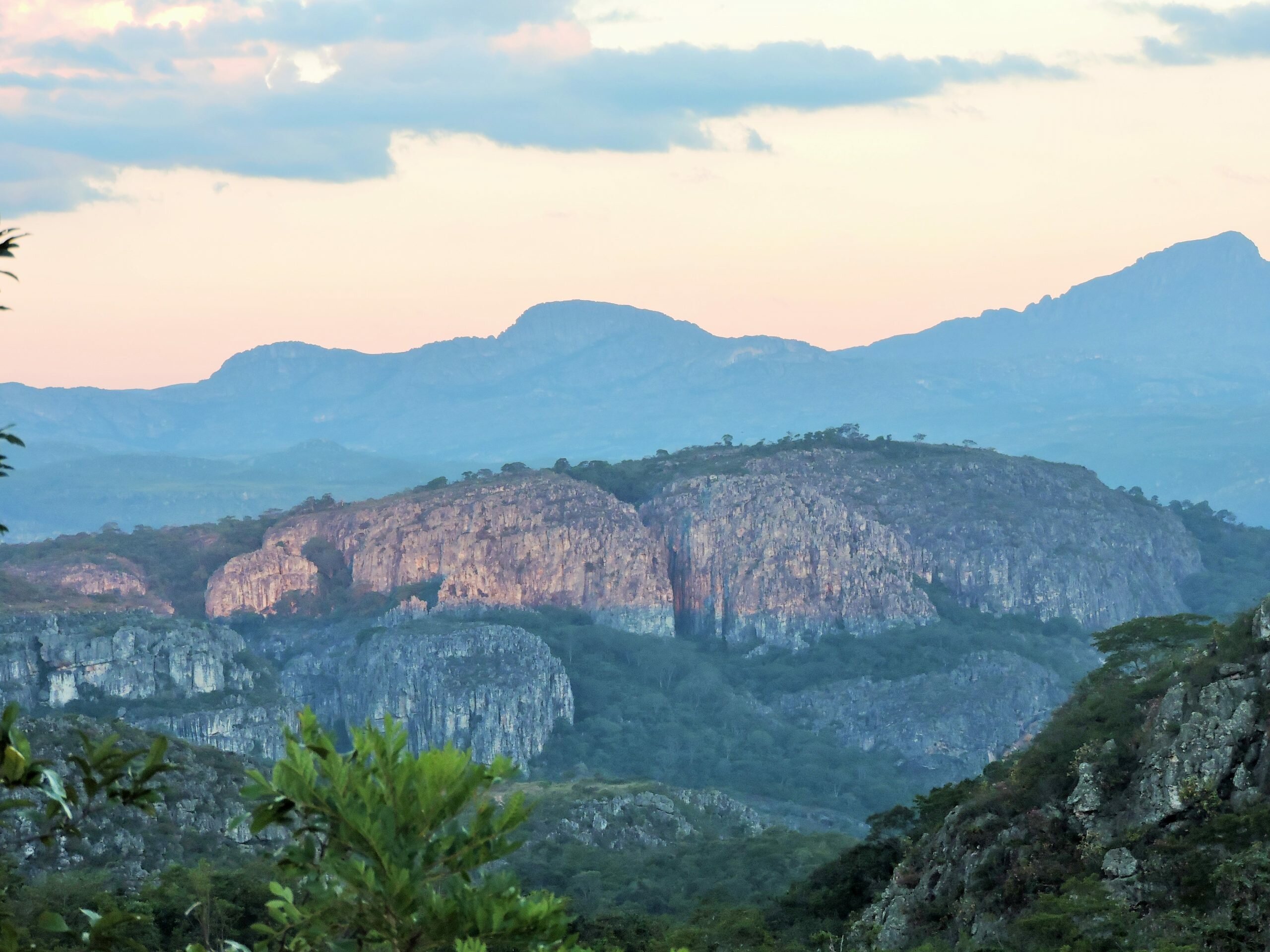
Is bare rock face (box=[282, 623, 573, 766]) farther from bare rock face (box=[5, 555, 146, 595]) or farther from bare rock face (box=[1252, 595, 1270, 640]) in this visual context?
bare rock face (box=[1252, 595, 1270, 640])

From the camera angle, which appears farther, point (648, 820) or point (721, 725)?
point (721, 725)

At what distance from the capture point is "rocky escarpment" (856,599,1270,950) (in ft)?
132

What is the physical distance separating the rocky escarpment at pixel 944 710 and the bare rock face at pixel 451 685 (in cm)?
3215

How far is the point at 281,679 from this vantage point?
599ft

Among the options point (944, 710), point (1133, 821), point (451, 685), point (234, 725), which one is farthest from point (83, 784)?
point (944, 710)

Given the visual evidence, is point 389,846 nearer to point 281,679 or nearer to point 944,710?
point 281,679

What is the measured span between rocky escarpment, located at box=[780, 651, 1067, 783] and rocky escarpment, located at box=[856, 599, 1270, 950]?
392 ft

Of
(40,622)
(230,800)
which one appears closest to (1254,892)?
(230,800)

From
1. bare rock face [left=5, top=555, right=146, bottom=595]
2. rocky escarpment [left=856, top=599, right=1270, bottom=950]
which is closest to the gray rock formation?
bare rock face [left=5, top=555, right=146, bottom=595]

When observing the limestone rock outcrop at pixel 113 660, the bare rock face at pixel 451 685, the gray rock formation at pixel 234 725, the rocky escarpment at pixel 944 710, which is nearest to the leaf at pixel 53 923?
the gray rock formation at pixel 234 725

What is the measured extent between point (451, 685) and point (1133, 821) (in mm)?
134041

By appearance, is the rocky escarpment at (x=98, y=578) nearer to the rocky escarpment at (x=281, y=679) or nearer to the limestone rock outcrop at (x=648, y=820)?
the rocky escarpment at (x=281, y=679)

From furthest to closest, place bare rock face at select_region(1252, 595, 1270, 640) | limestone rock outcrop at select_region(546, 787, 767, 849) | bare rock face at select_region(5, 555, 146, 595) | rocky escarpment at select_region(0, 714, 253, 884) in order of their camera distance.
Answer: bare rock face at select_region(5, 555, 146, 595)
limestone rock outcrop at select_region(546, 787, 767, 849)
rocky escarpment at select_region(0, 714, 253, 884)
bare rock face at select_region(1252, 595, 1270, 640)

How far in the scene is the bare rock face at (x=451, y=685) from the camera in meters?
171
